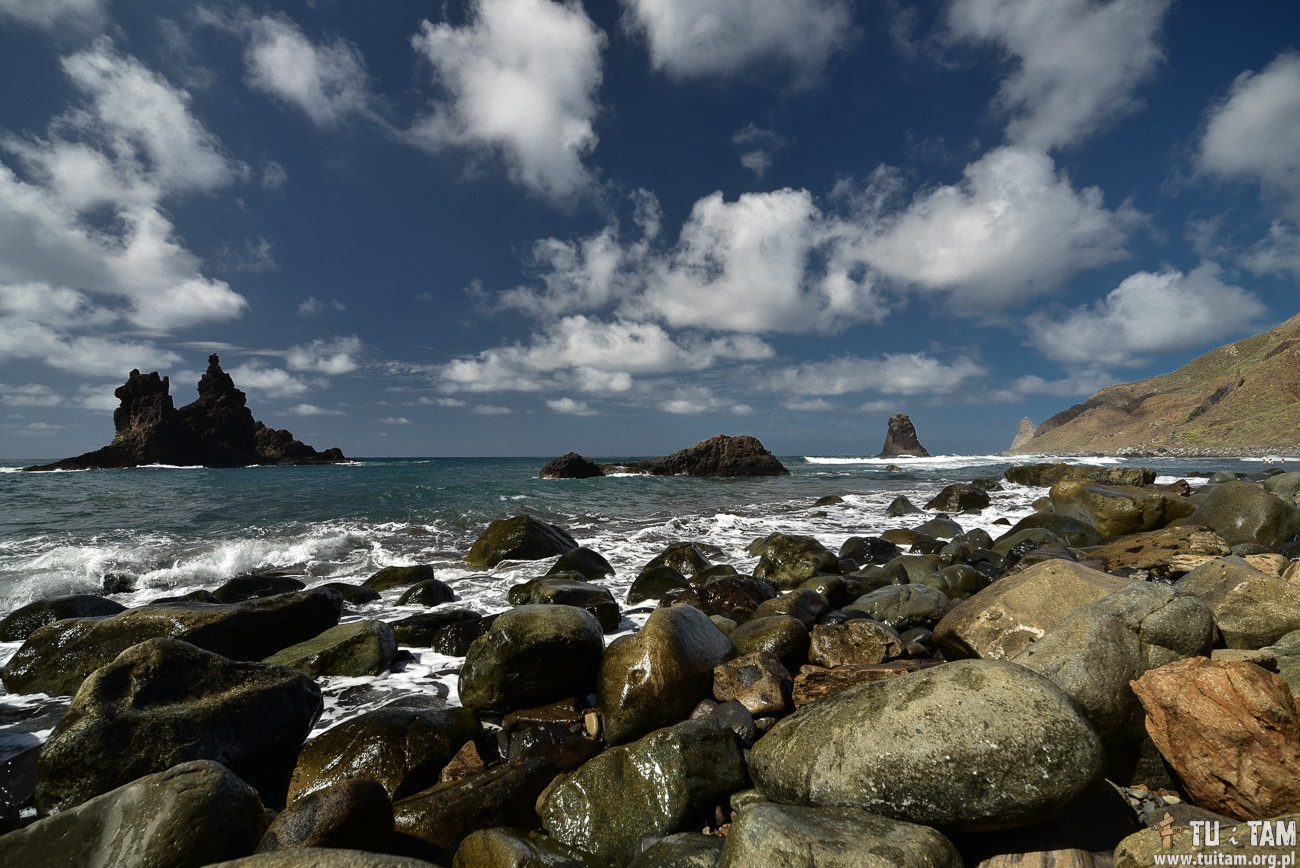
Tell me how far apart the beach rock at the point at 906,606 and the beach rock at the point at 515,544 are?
8132 mm

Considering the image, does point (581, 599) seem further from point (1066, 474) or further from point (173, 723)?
point (1066, 474)

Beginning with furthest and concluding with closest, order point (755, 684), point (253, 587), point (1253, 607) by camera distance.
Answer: point (253, 587) < point (755, 684) < point (1253, 607)

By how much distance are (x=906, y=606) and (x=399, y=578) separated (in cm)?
965

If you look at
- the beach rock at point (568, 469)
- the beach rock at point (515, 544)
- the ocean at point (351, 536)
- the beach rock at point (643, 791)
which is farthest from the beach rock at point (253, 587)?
the beach rock at point (568, 469)

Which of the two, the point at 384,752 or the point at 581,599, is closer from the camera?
the point at 384,752

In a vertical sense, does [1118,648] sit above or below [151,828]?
above

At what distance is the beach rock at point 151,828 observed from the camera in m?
2.94

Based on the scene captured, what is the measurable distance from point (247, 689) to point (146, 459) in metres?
114

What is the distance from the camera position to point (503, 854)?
A: 10.6 ft

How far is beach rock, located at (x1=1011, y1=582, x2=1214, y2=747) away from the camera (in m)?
3.66

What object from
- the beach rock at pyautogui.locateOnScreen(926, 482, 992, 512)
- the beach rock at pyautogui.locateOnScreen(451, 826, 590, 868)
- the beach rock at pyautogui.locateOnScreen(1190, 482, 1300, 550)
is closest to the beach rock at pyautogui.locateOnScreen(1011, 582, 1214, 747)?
the beach rock at pyautogui.locateOnScreen(451, 826, 590, 868)

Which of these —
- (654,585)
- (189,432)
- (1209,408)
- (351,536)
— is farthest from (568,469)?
(1209,408)

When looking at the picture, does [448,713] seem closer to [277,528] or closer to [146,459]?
[277,528]

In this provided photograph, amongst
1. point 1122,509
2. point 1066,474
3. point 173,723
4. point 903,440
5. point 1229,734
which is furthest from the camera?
point 903,440
